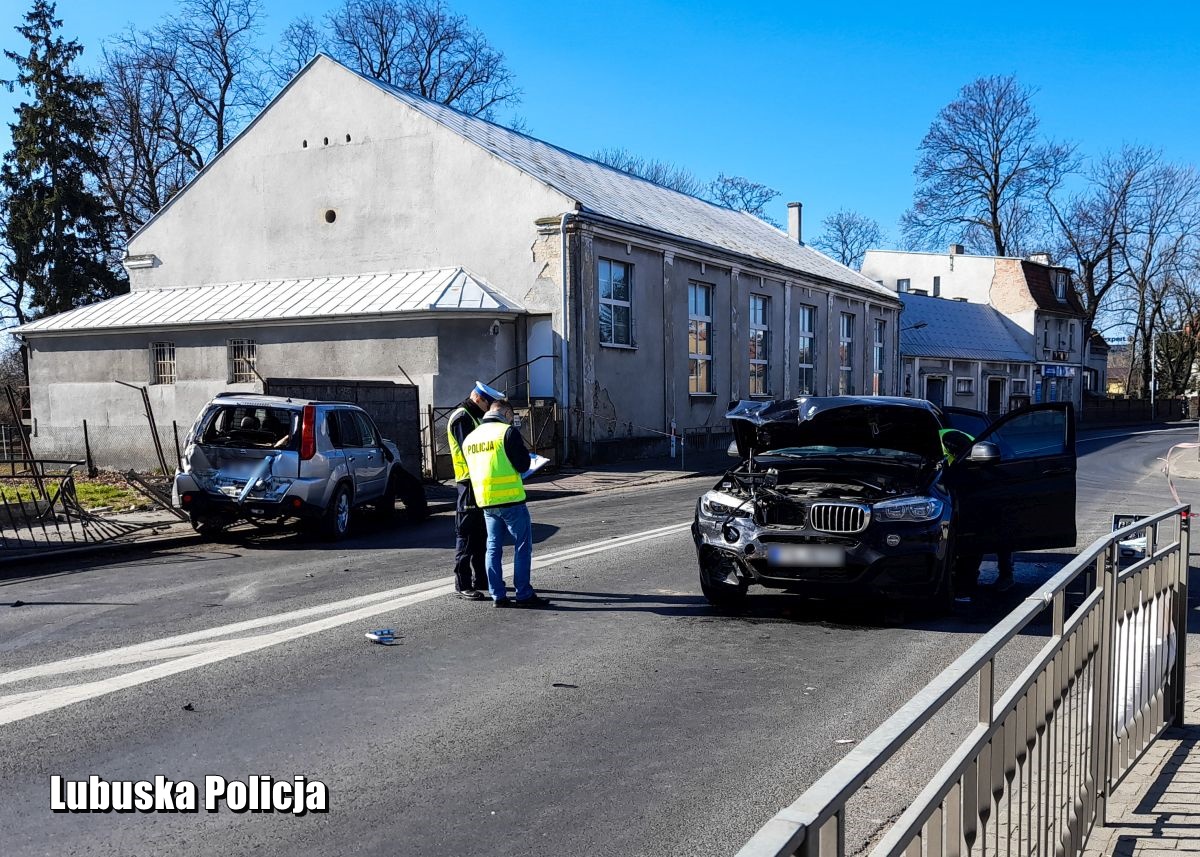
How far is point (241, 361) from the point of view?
84.8ft

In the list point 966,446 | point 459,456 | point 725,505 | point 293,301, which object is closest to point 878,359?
point 293,301

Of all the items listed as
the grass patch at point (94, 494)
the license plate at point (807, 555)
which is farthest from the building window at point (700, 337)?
the license plate at point (807, 555)

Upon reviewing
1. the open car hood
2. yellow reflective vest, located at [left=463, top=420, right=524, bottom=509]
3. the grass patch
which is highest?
the open car hood

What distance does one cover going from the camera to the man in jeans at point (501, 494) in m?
8.02

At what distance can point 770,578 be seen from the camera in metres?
7.49

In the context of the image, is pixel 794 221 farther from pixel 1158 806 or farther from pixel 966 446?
pixel 1158 806

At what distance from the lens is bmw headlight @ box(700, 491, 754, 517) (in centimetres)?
770

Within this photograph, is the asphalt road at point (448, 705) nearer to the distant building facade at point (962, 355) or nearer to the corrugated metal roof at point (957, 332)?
the distant building facade at point (962, 355)

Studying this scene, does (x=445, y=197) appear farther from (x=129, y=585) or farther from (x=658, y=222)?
(x=129, y=585)

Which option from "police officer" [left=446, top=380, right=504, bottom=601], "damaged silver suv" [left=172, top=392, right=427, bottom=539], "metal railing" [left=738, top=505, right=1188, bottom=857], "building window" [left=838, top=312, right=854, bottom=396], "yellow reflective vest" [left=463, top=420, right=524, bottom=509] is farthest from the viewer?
"building window" [left=838, top=312, right=854, bottom=396]

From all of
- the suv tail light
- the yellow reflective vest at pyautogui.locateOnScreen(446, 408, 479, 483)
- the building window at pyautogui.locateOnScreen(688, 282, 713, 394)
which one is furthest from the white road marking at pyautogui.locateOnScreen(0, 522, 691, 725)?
the building window at pyautogui.locateOnScreen(688, 282, 713, 394)

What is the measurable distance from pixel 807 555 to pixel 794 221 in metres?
41.3

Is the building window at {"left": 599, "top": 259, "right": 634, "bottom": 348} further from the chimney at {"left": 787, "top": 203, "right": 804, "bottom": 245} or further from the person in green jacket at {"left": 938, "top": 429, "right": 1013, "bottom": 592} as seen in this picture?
the chimney at {"left": 787, "top": 203, "right": 804, "bottom": 245}

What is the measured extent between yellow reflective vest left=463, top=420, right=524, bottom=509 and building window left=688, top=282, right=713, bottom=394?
70.3 ft
